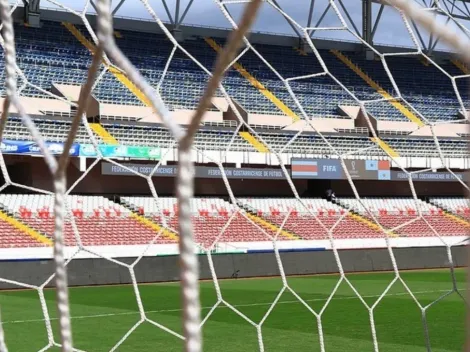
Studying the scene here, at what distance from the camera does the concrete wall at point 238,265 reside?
9.92 m

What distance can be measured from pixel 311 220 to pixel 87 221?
3981mm

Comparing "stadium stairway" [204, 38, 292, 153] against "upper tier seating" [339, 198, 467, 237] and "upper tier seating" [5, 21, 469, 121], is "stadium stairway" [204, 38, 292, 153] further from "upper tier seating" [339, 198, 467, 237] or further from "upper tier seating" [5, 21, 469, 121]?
"upper tier seating" [339, 198, 467, 237]

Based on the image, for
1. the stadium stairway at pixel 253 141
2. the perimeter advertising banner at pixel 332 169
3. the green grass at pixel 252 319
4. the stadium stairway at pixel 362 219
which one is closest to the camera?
the green grass at pixel 252 319

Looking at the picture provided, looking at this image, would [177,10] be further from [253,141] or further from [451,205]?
[451,205]

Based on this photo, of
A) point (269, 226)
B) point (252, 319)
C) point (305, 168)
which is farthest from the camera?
point (305, 168)

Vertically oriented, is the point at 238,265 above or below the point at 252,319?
above

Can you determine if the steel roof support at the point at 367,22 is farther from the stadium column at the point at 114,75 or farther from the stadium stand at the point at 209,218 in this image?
the stadium stand at the point at 209,218

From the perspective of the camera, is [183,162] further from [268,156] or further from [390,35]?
[390,35]

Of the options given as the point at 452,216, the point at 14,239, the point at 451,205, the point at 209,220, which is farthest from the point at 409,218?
the point at 14,239

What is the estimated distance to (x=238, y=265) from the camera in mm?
11977

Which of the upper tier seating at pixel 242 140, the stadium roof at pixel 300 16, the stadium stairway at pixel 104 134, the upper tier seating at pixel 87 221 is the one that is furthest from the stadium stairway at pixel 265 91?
the upper tier seating at pixel 87 221

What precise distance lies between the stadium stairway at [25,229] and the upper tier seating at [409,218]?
4951mm

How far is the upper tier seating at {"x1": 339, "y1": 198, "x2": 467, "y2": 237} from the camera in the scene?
13438 millimetres

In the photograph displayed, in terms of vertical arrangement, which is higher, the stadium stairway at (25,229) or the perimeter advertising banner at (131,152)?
the perimeter advertising banner at (131,152)
